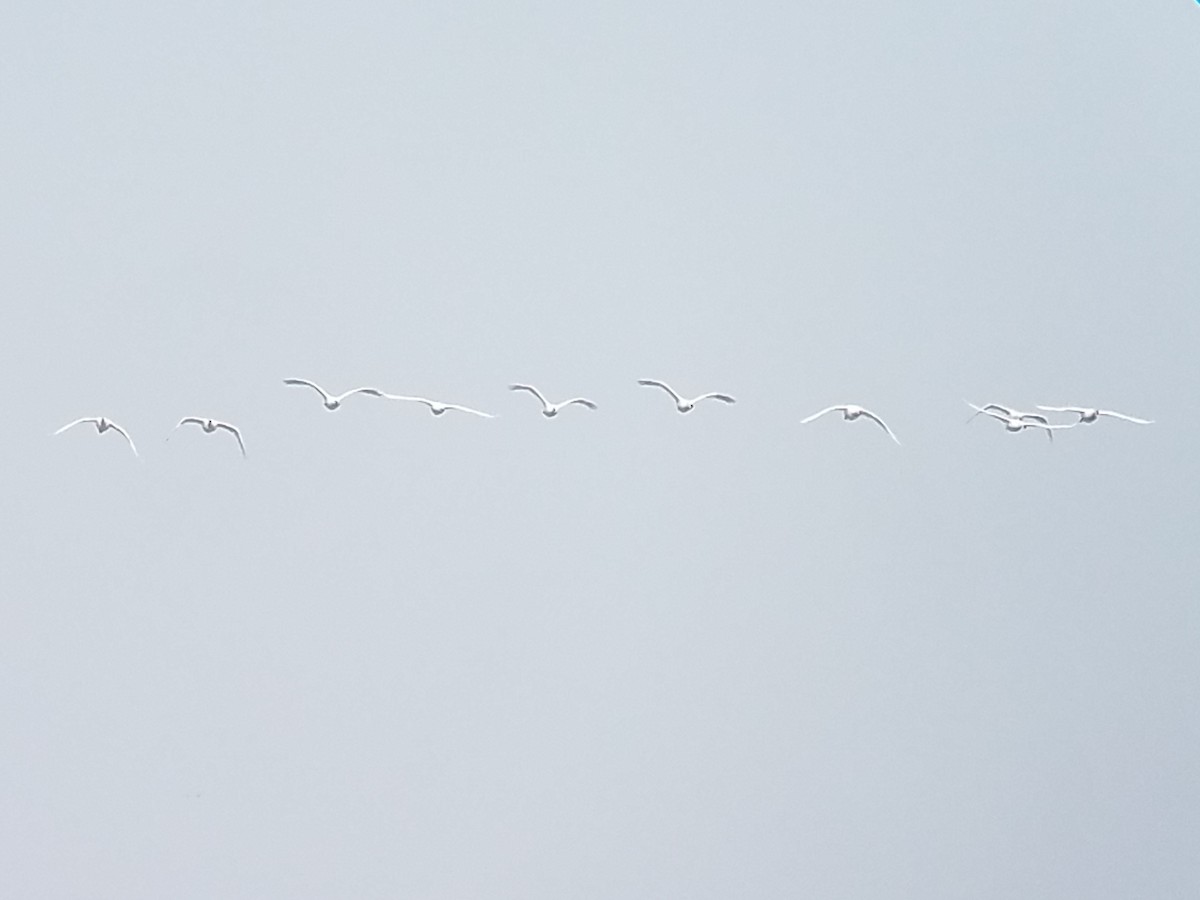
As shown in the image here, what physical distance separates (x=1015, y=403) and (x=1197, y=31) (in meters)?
1.55

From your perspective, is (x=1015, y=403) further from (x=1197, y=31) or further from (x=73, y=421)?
(x=73, y=421)

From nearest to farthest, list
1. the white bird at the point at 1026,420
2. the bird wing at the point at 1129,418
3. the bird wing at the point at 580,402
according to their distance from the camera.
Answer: the bird wing at the point at 580,402 < the white bird at the point at 1026,420 < the bird wing at the point at 1129,418

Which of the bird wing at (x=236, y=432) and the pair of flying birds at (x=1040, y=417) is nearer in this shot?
the bird wing at (x=236, y=432)

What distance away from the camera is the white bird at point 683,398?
4.80 metres

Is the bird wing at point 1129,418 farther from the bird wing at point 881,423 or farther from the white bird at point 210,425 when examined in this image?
the white bird at point 210,425

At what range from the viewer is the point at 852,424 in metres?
5.30

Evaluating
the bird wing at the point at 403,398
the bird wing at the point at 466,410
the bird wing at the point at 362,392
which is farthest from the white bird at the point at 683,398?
the bird wing at the point at 362,392

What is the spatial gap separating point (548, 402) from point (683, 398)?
45 centimetres

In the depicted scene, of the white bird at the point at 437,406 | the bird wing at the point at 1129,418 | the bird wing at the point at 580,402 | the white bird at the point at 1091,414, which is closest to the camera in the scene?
the white bird at the point at 437,406

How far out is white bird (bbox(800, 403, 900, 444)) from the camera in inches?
192

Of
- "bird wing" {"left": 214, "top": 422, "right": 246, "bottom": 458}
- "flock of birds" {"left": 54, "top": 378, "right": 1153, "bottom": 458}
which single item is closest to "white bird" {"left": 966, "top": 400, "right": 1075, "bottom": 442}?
"flock of birds" {"left": 54, "top": 378, "right": 1153, "bottom": 458}

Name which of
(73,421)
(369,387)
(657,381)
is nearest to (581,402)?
(657,381)

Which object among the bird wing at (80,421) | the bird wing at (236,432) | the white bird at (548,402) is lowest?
the bird wing at (236,432)

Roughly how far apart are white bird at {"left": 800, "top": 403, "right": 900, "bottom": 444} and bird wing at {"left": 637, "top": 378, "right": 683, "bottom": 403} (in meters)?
0.46
